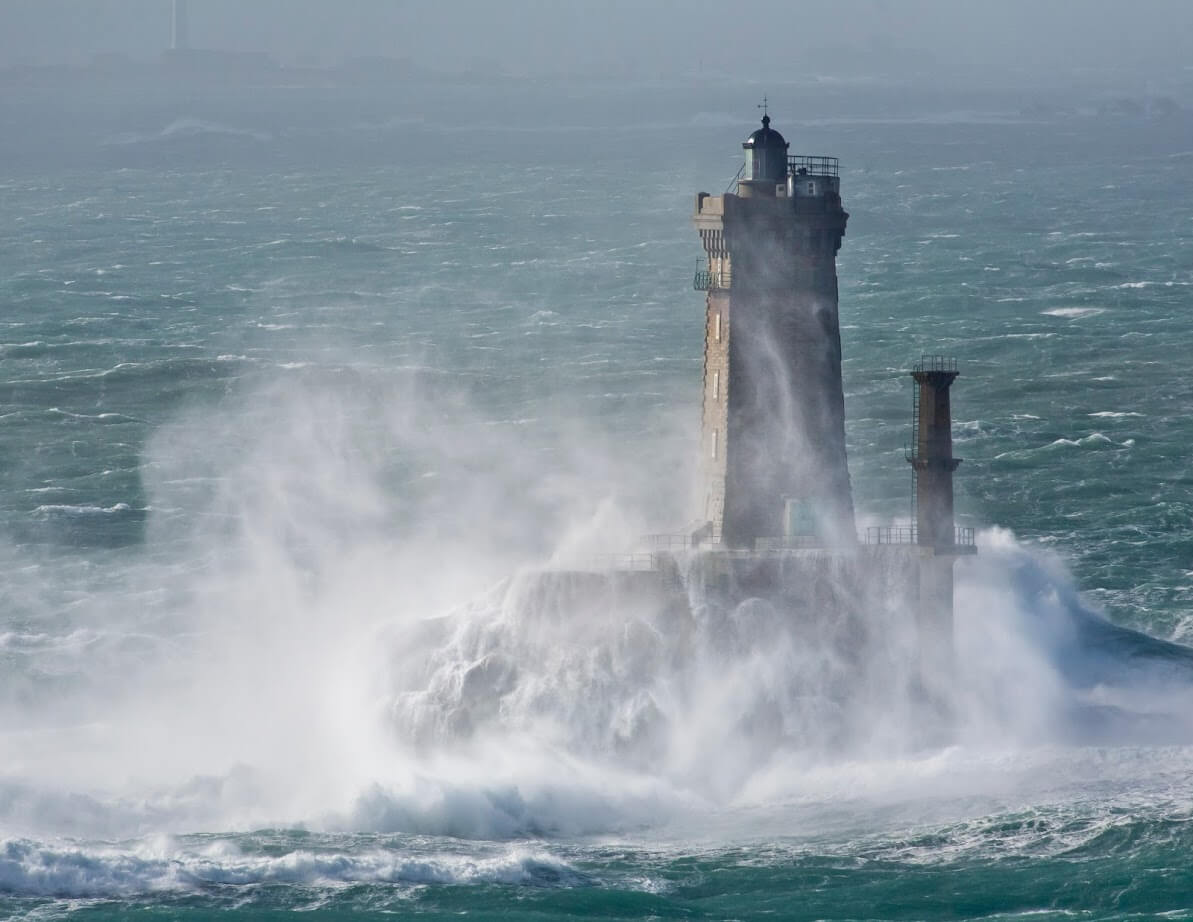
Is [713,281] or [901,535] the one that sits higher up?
[713,281]

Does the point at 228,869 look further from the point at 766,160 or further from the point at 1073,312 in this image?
the point at 1073,312

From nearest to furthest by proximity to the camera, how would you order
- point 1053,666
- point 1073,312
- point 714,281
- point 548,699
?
point 548,699 → point 714,281 → point 1053,666 → point 1073,312

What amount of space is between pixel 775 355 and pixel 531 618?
11.1 meters

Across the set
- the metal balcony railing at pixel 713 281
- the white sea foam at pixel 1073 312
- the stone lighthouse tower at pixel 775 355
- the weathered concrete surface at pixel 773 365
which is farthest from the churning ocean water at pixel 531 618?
the metal balcony railing at pixel 713 281

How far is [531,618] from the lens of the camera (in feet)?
279

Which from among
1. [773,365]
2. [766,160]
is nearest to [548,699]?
[773,365]

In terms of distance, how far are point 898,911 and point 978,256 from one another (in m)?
87.9

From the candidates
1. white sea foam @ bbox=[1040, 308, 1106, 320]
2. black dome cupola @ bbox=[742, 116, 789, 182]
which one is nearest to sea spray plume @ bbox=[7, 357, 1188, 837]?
black dome cupola @ bbox=[742, 116, 789, 182]

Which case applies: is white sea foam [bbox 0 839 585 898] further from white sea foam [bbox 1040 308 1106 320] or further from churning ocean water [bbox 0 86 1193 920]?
white sea foam [bbox 1040 308 1106 320]

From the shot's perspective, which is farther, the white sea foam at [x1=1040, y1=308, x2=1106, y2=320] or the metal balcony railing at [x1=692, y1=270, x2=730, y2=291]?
the white sea foam at [x1=1040, y1=308, x2=1106, y2=320]

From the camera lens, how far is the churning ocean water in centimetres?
7425

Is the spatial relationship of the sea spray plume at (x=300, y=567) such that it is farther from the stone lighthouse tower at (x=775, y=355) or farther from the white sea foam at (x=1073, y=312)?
the white sea foam at (x=1073, y=312)

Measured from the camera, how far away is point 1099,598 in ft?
313

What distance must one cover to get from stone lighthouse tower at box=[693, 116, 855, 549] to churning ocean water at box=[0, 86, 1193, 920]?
3.98 meters
